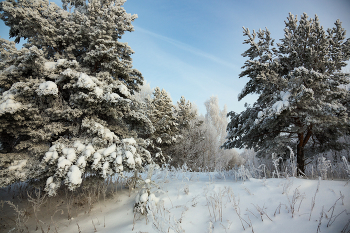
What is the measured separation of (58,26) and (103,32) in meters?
1.71

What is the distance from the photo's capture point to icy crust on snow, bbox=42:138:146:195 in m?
2.96

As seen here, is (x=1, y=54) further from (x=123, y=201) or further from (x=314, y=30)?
(x=314, y=30)

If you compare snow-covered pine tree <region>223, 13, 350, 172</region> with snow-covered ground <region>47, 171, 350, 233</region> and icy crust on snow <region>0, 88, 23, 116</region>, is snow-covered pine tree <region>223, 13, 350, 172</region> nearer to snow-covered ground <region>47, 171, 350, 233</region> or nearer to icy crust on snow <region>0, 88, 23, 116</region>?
snow-covered ground <region>47, 171, 350, 233</region>

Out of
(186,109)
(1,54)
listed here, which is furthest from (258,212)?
(186,109)

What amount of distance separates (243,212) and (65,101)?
454 centimetres

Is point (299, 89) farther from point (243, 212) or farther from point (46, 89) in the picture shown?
point (46, 89)

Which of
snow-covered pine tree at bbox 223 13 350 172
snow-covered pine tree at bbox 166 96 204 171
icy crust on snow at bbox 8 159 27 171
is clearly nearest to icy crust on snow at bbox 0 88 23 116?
icy crust on snow at bbox 8 159 27 171

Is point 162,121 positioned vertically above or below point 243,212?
above

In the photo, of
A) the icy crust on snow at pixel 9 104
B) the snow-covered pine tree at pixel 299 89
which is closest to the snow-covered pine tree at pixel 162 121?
→ the snow-covered pine tree at pixel 299 89

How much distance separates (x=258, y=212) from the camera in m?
2.58

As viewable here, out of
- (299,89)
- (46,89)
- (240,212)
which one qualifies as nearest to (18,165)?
(46,89)

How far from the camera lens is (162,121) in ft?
44.7

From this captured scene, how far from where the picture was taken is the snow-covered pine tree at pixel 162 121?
1379 cm

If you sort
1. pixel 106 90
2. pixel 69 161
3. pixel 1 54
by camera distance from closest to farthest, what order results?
1. pixel 69 161
2. pixel 106 90
3. pixel 1 54
